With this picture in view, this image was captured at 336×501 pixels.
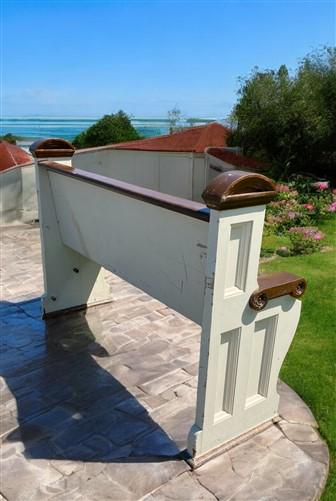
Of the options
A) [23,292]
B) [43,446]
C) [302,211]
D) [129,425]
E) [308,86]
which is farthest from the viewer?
[308,86]

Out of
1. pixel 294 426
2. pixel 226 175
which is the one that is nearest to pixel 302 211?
pixel 294 426

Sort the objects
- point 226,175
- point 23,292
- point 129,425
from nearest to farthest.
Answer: point 226,175 < point 129,425 < point 23,292

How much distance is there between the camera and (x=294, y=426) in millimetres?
3219

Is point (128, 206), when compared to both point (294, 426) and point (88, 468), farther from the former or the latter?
point (294, 426)

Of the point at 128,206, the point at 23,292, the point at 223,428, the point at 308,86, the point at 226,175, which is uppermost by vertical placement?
the point at 308,86

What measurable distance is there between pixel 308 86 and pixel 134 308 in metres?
9.35

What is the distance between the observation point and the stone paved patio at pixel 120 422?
2.70m

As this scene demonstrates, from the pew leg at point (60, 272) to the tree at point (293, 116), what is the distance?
8.33 meters

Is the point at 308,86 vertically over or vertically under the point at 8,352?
over

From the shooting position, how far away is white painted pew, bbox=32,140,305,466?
240 cm

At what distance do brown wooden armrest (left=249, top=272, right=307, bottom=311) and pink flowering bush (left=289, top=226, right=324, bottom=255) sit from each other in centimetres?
470

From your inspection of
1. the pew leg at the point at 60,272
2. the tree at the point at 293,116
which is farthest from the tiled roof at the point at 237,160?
the pew leg at the point at 60,272

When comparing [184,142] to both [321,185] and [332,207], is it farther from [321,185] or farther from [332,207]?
[332,207]

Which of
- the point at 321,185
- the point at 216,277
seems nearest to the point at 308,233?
the point at 321,185
